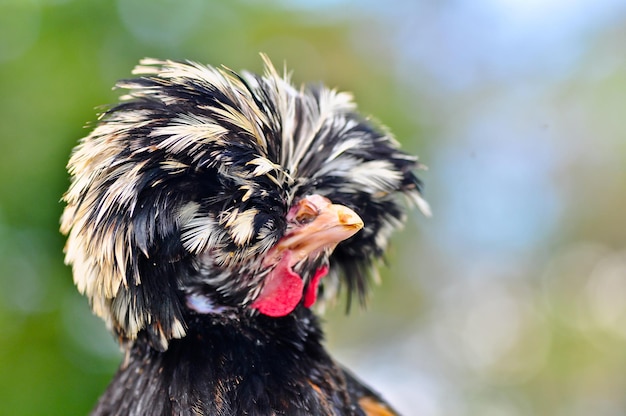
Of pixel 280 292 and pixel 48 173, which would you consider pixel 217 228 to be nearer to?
pixel 280 292

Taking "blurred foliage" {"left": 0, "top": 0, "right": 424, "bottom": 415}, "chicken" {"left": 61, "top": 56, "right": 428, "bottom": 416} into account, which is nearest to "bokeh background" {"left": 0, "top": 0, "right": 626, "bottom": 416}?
"blurred foliage" {"left": 0, "top": 0, "right": 424, "bottom": 415}

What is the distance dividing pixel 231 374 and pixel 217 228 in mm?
329

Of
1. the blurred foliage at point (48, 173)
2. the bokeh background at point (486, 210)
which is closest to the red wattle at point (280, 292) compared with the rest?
the blurred foliage at point (48, 173)

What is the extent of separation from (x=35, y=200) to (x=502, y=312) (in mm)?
4136

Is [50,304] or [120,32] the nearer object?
[50,304]

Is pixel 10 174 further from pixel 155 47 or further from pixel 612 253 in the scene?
pixel 612 253

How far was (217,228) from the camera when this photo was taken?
111cm

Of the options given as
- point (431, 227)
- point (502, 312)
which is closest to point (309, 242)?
point (431, 227)

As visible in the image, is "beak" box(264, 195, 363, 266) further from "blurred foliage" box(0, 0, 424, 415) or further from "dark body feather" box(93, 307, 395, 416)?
"blurred foliage" box(0, 0, 424, 415)

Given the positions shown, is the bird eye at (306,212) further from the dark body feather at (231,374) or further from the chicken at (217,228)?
the dark body feather at (231,374)

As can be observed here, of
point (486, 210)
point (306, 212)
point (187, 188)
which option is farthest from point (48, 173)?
point (486, 210)

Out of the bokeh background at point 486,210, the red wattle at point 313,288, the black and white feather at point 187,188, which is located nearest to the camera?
the black and white feather at point 187,188

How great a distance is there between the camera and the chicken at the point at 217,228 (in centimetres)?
109

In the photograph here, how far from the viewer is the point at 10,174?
2580 millimetres
